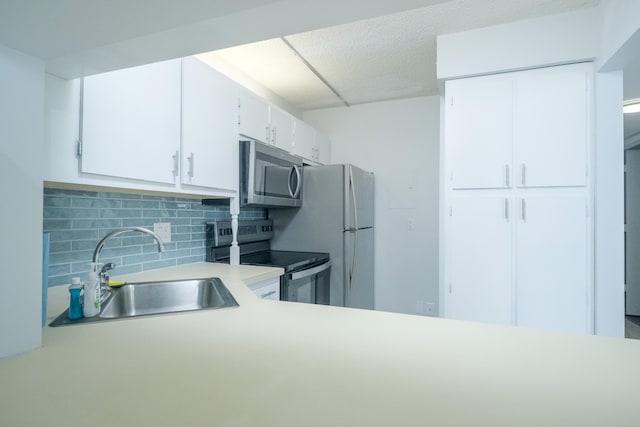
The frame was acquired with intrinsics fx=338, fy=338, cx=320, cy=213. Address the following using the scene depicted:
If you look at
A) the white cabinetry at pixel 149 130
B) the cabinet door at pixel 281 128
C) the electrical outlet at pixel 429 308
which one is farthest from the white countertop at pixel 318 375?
the electrical outlet at pixel 429 308

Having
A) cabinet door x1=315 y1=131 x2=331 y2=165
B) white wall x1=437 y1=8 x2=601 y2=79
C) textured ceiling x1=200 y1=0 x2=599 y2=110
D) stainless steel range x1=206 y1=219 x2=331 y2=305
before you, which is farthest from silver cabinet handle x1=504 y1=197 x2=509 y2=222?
cabinet door x1=315 y1=131 x2=331 y2=165

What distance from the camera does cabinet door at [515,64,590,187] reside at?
2.07 m

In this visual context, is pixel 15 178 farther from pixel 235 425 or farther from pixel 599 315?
pixel 599 315

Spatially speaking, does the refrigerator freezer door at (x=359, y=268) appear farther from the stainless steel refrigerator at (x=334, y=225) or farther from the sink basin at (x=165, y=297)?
the sink basin at (x=165, y=297)

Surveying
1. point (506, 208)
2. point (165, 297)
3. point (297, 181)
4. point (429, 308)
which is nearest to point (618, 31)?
point (506, 208)

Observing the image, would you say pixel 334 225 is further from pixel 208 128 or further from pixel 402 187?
pixel 208 128

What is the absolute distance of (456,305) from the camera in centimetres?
230

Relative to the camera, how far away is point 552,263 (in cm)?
212

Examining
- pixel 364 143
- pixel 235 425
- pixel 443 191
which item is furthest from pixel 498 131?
pixel 235 425

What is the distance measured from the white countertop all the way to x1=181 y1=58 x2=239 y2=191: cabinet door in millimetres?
1070

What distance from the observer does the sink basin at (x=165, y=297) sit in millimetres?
1465

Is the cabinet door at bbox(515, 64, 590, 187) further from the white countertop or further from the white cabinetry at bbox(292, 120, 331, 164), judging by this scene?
the white cabinetry at bbox(292, 120, 331, 164)

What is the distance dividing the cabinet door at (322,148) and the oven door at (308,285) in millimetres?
1271

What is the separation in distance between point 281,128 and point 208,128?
2.95 feet
